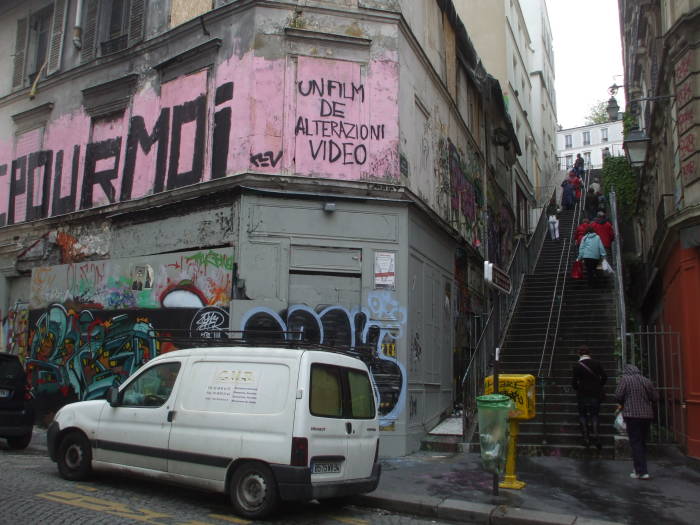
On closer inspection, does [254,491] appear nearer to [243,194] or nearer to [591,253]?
[243,194]

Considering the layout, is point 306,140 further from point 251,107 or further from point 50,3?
point 50,3

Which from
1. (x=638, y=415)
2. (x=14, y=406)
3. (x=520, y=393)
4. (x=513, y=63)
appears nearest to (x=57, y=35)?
(x=14, y=406)

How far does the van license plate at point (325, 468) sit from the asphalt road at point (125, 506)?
51cm

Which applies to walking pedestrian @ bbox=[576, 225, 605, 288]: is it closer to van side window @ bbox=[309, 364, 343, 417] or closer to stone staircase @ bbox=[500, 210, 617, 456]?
stone staircase @ bbox=[500, 210, 617, 456]

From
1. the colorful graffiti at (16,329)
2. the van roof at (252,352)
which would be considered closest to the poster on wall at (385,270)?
the van roof at (252,352)

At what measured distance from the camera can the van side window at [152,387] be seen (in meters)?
7.82

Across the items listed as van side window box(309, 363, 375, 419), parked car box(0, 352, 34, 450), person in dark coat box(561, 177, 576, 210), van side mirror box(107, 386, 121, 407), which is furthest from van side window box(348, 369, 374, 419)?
person in dark coat box(561, 177, 576, 210)

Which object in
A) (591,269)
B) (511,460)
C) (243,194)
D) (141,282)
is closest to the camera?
(511,460)

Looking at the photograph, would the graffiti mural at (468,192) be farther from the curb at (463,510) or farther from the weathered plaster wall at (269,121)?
the curb at (463,510)

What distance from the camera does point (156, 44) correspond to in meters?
14.0

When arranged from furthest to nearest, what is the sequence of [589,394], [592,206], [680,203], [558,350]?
[592,206] < [558,350] < [680,203] < [589,394]

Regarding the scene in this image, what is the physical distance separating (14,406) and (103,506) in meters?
4.95

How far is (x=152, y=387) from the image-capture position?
26.2ft

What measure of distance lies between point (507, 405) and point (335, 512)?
7.81 feet
